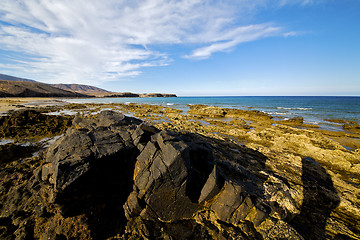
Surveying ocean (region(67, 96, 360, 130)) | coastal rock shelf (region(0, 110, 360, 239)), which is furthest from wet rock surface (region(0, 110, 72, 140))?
ocean (region(67, 96, 360, 130))

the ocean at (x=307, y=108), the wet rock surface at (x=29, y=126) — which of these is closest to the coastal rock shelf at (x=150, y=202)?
the wet rock surface at (x=29, y=126)

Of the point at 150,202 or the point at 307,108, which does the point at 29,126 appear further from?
the point at 307,108

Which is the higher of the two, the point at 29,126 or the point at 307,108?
the point at 29,126

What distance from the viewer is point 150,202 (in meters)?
5.40

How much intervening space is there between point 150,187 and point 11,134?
1962 cm

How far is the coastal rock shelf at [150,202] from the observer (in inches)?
195

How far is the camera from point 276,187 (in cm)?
689

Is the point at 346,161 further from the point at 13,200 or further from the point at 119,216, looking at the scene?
the point at 13,200

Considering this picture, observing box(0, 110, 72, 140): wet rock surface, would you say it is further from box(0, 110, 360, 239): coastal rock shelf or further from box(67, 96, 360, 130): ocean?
box(67, 96, 360, 130): ocean

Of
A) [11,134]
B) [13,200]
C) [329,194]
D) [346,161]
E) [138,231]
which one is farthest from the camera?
[11,134]

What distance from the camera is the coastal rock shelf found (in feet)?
16.2

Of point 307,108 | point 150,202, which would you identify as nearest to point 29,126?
point 150,202

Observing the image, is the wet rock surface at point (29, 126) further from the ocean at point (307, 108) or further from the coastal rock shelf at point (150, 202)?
the ocean at point (307, 108)

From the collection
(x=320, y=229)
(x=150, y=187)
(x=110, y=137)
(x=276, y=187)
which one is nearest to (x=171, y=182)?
(x=150, y=187)
